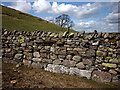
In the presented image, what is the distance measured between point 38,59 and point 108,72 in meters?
3.86

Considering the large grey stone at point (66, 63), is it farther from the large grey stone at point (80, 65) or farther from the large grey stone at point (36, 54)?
the large grey stone at point (36, 54)

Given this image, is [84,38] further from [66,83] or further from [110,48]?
[66,83]

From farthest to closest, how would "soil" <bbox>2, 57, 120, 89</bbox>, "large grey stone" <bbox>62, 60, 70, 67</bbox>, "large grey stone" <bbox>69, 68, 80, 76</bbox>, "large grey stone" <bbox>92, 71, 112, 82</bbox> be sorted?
1. "large grey stone" <bbox>62, 60, 70, 67</bbox>
2. "large grey stone" <bbox>69, 68, 80, 76</bbox>
3. "large grey stone" <bbox>92, 71, 112, 82</bbox>
4. "soil" <bbox>2, 57, 120, 89</bbox>

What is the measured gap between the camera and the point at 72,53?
463 cm

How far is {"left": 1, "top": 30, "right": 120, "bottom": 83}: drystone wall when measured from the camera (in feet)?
13.1

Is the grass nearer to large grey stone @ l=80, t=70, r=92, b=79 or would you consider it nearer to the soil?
the soil

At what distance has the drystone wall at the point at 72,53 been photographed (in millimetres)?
3998

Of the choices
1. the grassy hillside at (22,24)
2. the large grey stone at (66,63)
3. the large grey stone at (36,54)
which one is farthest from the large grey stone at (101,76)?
the grassy hillside at (22,24)

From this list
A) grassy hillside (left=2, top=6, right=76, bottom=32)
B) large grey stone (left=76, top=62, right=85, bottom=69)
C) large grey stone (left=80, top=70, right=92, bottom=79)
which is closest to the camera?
large grey stone (left=80, top=70, right=92, bottom=79)

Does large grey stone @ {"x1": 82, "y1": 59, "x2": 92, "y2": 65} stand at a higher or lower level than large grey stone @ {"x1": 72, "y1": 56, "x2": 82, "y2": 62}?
lower

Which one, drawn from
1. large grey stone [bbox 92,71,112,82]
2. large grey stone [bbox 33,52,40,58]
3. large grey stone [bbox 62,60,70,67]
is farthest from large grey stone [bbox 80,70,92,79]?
large grey stone [bbox 33,52,40,58]

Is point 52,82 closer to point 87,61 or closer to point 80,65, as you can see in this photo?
point 80,65

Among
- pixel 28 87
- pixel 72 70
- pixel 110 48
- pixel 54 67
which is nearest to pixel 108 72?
pixel 110 48

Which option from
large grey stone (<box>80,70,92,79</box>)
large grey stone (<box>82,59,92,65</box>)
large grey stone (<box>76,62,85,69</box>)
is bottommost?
large grey stone (<box>80,70,92,79</box>)
